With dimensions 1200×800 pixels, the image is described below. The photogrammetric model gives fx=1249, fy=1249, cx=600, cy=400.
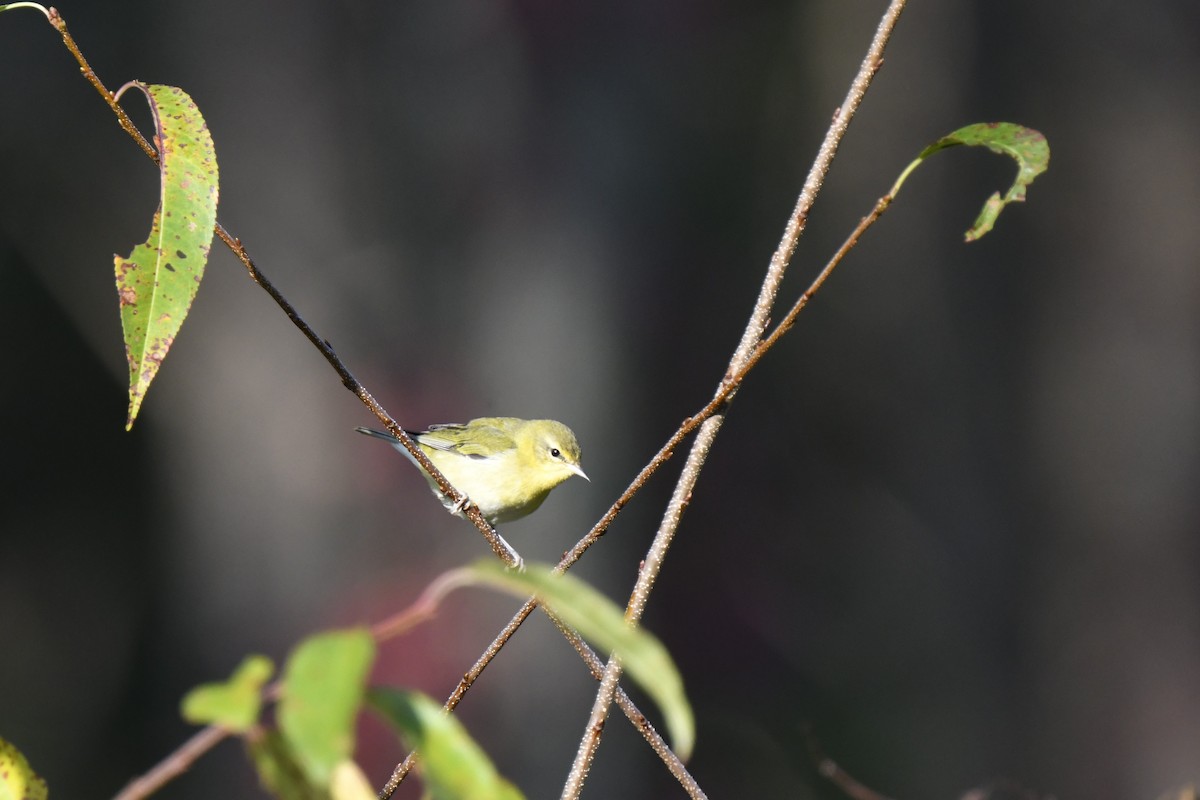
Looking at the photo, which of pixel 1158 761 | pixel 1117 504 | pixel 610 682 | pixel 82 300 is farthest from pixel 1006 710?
pixel 610 682

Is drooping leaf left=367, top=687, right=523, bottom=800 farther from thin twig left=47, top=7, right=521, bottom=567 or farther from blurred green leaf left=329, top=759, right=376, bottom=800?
thin twig left=47, top=7, right=521, bottom=567

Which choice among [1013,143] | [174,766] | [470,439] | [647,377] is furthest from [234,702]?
[647,377]

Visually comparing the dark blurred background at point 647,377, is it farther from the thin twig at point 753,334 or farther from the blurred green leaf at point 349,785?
the blurred green leaf at point 349,785

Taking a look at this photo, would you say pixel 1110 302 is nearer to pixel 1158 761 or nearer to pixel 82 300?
pixel 1158 761

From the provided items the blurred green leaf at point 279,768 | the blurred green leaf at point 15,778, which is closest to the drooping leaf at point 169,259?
the blurred green leaf at point 15,778

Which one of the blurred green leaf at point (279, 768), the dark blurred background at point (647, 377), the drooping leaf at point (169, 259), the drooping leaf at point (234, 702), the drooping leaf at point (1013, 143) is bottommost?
the dark blurred background at point (647, 377)

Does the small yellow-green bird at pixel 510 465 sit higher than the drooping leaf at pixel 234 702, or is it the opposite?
the drooping leaf at pixel 234 702

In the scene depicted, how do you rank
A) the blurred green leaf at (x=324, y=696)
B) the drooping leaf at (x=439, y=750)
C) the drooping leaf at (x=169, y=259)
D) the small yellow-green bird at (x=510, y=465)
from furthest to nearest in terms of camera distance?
the small yellow-green bird at (x=510, y=465) → the drooping leaf at (x=169, y=259) → the drooping leaf at (x=439, y=750) → the blurred green leaf at (x=324, y=696)
